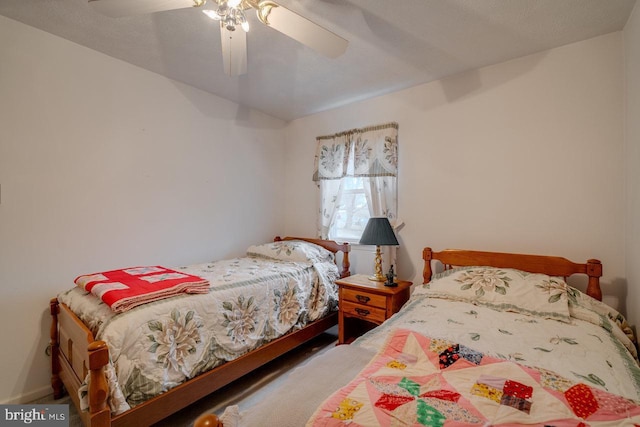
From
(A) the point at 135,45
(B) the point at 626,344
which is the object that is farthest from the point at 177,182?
(B) the point at 626,344

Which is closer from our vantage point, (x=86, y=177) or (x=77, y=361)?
(x=77, y=361)

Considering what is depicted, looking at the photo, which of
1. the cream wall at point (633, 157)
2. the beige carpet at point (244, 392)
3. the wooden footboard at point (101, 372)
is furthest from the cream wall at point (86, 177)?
the cream wall at point (633, 157)

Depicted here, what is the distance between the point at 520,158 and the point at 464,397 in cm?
202

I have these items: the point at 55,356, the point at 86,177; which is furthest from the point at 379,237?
the point at 55,356

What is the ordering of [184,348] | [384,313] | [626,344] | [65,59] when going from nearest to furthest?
[626,344]
[184,348]
[65,59]
[384,313]

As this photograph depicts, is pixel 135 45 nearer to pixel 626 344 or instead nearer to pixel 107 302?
pixel 107 302

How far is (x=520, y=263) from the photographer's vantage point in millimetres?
2080

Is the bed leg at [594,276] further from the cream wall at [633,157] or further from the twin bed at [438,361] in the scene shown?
A: the cream wall at [633,157]

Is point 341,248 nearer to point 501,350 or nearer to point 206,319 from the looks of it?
point 206,319

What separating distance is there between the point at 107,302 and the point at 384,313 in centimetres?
188

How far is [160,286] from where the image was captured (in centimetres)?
174

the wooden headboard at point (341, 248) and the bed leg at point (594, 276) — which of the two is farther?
the wooden headboard at point (341, 248)

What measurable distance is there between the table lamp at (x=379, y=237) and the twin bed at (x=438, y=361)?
0.33 m

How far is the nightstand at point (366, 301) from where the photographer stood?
Result: 2.28 m
